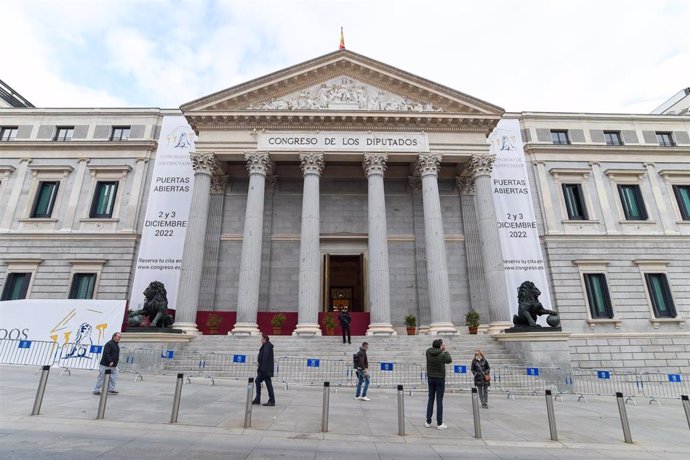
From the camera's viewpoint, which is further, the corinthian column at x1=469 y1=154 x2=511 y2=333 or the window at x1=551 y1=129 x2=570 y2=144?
the window at x1=551 y1=129 x2=570 y2=144

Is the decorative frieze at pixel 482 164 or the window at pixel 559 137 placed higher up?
the window at pixel 559 137

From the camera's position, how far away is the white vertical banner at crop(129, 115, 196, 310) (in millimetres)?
23000

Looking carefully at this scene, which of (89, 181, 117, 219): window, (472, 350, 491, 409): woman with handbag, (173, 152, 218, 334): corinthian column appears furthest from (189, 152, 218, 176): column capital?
(472, 350, 491, 409): woman with handbag

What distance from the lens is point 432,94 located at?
23.5 metres

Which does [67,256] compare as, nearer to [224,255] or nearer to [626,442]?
[224,255]

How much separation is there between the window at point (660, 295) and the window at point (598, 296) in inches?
109

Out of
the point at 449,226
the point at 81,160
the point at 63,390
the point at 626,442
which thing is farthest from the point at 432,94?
the point at 81,160

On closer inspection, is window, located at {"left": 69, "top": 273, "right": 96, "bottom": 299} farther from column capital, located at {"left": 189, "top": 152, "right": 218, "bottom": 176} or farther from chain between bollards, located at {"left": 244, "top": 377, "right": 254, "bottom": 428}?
chain between bollards, located at {"left": 244, "top": 377, "right": 254, "bottom": 428}

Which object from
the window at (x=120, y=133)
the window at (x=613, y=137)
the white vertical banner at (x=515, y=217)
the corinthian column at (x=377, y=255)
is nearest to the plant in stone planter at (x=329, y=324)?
the corinthian column at (x=377, y=255)

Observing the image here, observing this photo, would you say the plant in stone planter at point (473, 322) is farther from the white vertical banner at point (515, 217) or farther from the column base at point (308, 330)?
the column base at point (308, 330)

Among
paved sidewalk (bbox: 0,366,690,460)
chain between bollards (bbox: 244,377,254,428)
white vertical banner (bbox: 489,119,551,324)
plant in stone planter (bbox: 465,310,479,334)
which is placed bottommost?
paved sidewalk (bbox: 0,366,690,460)

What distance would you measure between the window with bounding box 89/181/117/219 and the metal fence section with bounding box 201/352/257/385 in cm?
1573

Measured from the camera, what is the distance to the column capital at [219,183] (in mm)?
25453

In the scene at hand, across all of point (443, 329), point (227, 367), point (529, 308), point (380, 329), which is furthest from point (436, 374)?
point (443, 329)
